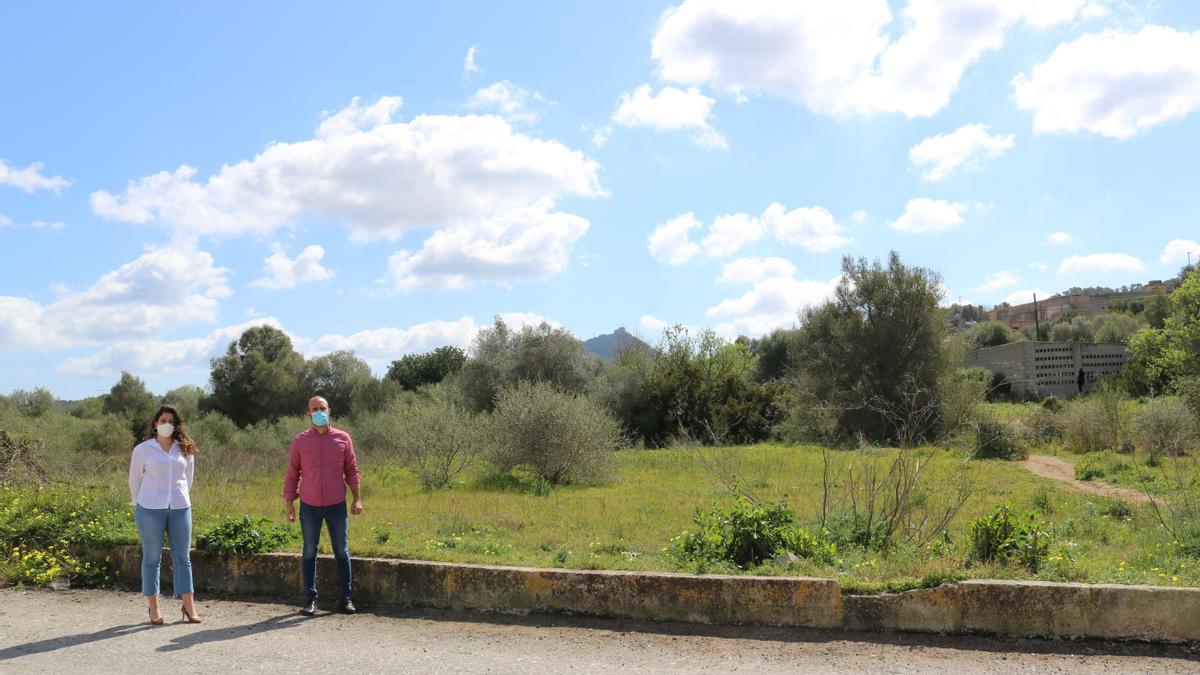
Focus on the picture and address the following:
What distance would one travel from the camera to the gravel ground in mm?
5094

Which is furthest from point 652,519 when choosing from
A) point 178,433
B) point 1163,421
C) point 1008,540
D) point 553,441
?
point 1163,421

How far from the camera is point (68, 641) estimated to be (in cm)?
595

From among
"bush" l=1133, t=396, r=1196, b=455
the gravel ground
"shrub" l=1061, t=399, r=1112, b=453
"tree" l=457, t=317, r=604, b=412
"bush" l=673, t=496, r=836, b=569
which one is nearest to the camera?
the gravel ground

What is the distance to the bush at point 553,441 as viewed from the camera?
2081 centimetres

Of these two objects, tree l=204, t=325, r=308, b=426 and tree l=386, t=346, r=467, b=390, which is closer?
tree l=204, t=325, r=308, b=426

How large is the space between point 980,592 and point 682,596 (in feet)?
6.69

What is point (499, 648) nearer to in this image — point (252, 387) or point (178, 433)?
point (178, 433)

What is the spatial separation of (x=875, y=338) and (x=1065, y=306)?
11348 centimetres

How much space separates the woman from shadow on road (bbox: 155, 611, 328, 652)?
0.40 metres

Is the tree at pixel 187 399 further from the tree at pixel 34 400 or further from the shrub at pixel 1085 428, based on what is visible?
the shrub at pixel 1085 428

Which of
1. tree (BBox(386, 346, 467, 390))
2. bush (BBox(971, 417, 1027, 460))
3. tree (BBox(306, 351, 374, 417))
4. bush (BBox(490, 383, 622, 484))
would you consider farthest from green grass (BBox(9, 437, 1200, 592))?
tree (BBox(386, 346, 467, 390))

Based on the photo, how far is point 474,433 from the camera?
21.2m

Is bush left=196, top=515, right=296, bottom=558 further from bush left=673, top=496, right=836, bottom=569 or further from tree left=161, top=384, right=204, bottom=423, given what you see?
tree left=161, top=384, right=204, bottom=423

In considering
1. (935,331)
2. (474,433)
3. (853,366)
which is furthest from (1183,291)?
(474,433)
